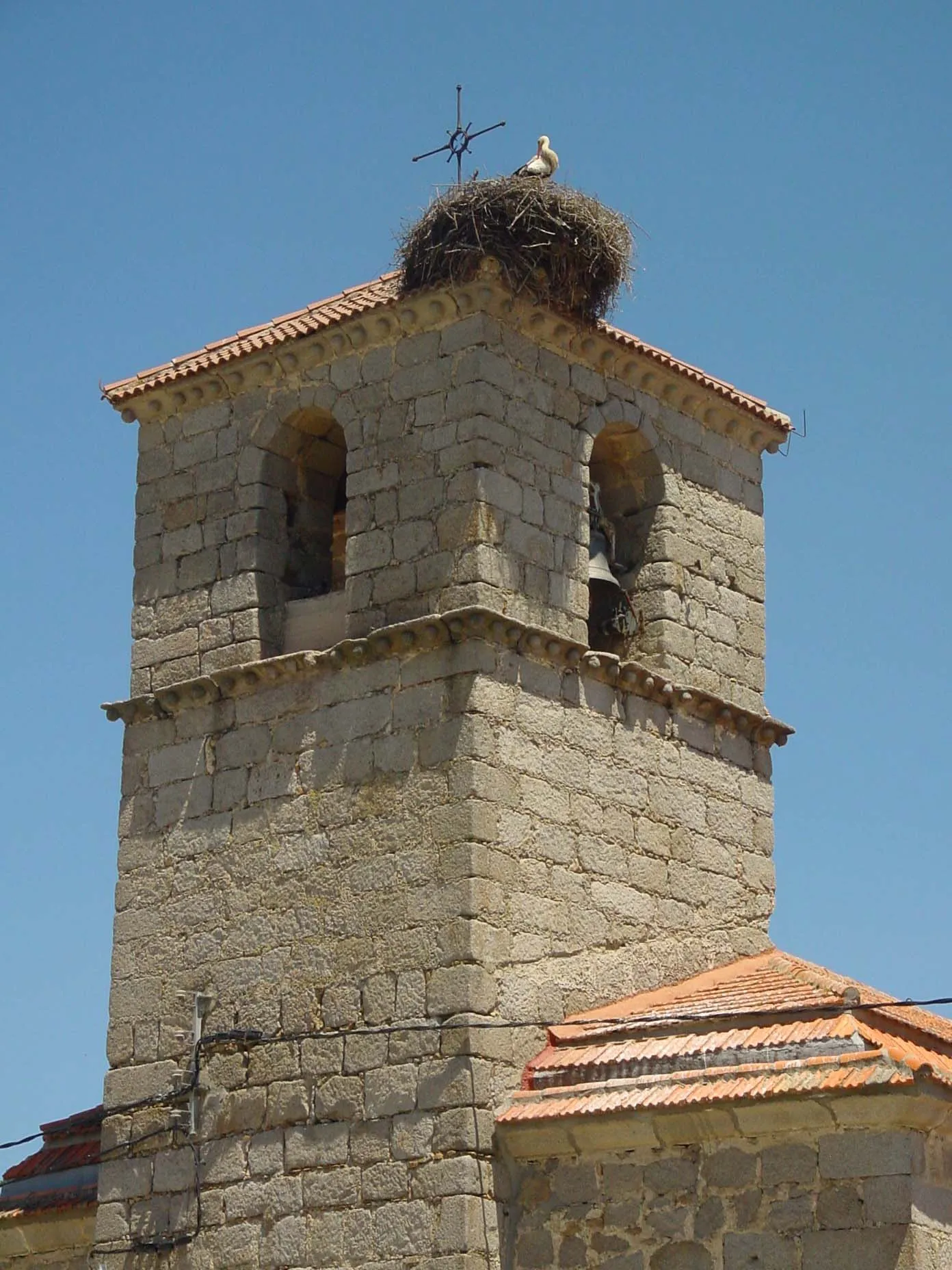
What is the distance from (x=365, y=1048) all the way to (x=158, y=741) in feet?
8.53

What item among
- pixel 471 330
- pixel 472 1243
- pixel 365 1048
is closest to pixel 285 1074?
pixel 365 1048

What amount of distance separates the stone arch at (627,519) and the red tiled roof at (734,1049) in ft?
7.78

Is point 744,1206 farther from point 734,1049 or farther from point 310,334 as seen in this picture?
point 310,334

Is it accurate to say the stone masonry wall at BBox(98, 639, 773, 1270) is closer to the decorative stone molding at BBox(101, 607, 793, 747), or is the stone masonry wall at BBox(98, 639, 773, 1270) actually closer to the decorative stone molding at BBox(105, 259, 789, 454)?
the decorative stone molding at BBox(101, 607, 793, 747)

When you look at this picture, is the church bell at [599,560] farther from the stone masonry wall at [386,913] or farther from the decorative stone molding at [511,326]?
the decorative stone molding at [511,326]

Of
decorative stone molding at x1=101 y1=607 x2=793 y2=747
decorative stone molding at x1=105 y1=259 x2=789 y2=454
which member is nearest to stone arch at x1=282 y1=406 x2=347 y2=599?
decorative stone molding at x1=105 y1=259 x2=789 y2=454

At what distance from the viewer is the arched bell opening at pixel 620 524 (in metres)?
14.7

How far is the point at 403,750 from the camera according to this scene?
13.3 metres

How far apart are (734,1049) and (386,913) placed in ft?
6.92

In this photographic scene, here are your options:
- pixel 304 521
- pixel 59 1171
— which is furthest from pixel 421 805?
pixel 59 1171

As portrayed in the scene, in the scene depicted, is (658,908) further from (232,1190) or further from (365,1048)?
(232,1190)

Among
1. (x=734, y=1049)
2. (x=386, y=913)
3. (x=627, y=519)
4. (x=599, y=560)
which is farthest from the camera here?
(x=627, y=519)

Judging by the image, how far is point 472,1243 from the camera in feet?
40.0

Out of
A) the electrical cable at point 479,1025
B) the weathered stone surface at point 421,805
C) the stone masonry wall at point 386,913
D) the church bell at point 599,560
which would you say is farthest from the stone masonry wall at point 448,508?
the electrical cable at point 479,1025
